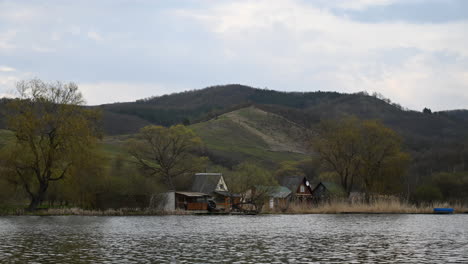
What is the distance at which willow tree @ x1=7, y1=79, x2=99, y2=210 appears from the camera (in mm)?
74500

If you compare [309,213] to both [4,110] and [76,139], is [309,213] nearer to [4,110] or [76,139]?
[76,139]

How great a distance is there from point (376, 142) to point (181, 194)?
3435 centimetres

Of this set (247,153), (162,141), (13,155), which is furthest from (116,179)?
(247,153)

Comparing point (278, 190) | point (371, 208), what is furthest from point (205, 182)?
point (371, 208)

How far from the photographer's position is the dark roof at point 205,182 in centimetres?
10477

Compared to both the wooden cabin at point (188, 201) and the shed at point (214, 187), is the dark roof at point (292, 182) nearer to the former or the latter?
the shed at point (214, 187)

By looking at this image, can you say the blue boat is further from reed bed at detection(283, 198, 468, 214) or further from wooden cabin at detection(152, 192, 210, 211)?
wooden cabin at detection(152, 192, 210, 211)

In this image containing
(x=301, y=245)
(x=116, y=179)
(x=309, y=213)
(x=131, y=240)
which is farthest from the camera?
(x=309, y=213)

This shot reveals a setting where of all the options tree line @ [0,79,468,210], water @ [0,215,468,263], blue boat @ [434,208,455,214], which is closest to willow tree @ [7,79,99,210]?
tree line @ [0,79,468,210]

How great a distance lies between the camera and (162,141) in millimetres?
102125

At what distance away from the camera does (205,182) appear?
10612 cm

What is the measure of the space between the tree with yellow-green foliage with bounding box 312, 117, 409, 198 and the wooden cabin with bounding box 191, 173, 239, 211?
19046mm

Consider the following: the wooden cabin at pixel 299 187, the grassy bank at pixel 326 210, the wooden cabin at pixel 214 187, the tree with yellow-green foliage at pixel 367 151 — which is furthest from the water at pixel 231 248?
the wooden cabin at pixel 299 187

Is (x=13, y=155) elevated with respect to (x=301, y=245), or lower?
elevated
